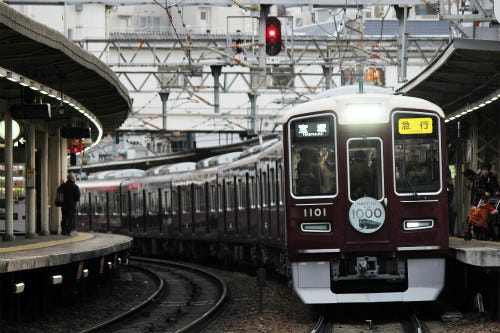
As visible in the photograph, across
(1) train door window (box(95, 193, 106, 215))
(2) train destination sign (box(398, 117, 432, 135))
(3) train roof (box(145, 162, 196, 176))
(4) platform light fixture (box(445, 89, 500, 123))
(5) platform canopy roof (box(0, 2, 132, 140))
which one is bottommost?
(1) train door window (box(95, 193, 106, 215))

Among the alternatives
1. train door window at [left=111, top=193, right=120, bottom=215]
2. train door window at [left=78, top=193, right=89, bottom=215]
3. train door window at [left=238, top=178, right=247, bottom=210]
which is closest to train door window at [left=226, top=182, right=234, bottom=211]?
train door window at [left=238, top=178, right=247, bottom=210]

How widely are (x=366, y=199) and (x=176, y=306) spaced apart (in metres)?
5.39

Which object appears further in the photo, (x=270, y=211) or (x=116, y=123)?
(x=116, y=123)

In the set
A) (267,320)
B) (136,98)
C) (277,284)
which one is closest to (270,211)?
Answer: (277,284)

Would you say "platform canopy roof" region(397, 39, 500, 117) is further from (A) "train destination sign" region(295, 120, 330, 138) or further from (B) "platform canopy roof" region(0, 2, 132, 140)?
(B) "platform canopy roof" region(0, 2, 132, 140)

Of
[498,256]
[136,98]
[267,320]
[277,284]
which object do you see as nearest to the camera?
[498,256]

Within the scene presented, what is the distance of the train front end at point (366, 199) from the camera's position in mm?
14328

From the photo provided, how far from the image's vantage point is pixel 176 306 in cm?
1891

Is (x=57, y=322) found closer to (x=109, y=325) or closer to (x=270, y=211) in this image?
(x=109, y=325)

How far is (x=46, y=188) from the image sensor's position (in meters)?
23.5

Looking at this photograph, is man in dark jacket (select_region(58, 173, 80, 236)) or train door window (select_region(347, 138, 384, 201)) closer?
train door window (select_region(347, 138, 384, 201))

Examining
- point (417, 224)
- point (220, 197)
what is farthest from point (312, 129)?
point (220, 197)

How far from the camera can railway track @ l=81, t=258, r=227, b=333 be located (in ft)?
50.1

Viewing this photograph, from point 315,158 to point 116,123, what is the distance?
47.7 feet
